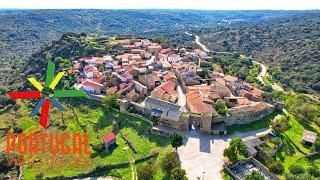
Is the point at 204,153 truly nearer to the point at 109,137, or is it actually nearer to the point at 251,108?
the point at 251,108

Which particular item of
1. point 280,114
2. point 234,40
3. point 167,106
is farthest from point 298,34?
point 167,106

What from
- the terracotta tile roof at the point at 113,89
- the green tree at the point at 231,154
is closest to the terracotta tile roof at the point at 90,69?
the terracotta tile roof at the point at 113,89

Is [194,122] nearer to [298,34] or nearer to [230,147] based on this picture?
[230,147]

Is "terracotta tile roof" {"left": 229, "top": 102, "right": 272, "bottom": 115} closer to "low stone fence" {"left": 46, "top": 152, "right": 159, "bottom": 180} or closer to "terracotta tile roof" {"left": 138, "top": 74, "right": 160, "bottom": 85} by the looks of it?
"low stone fence" {"left": 46, "top": 152, "right": 159, "bottom": 180}

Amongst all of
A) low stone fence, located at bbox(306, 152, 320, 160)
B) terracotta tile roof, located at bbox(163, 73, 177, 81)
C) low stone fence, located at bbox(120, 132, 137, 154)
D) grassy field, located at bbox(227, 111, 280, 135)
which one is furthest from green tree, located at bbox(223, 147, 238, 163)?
terracotta tile roof, located at bbox(163, 73, 177, 81)

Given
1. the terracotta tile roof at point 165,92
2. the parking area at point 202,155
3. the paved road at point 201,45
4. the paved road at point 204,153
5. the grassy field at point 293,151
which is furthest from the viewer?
the paved road at point 201,45

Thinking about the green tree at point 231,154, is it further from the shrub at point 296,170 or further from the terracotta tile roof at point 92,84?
the terracotta tile roof at point 92,84

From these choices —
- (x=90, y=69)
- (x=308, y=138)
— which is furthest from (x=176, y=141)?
(x=90, y=69)
